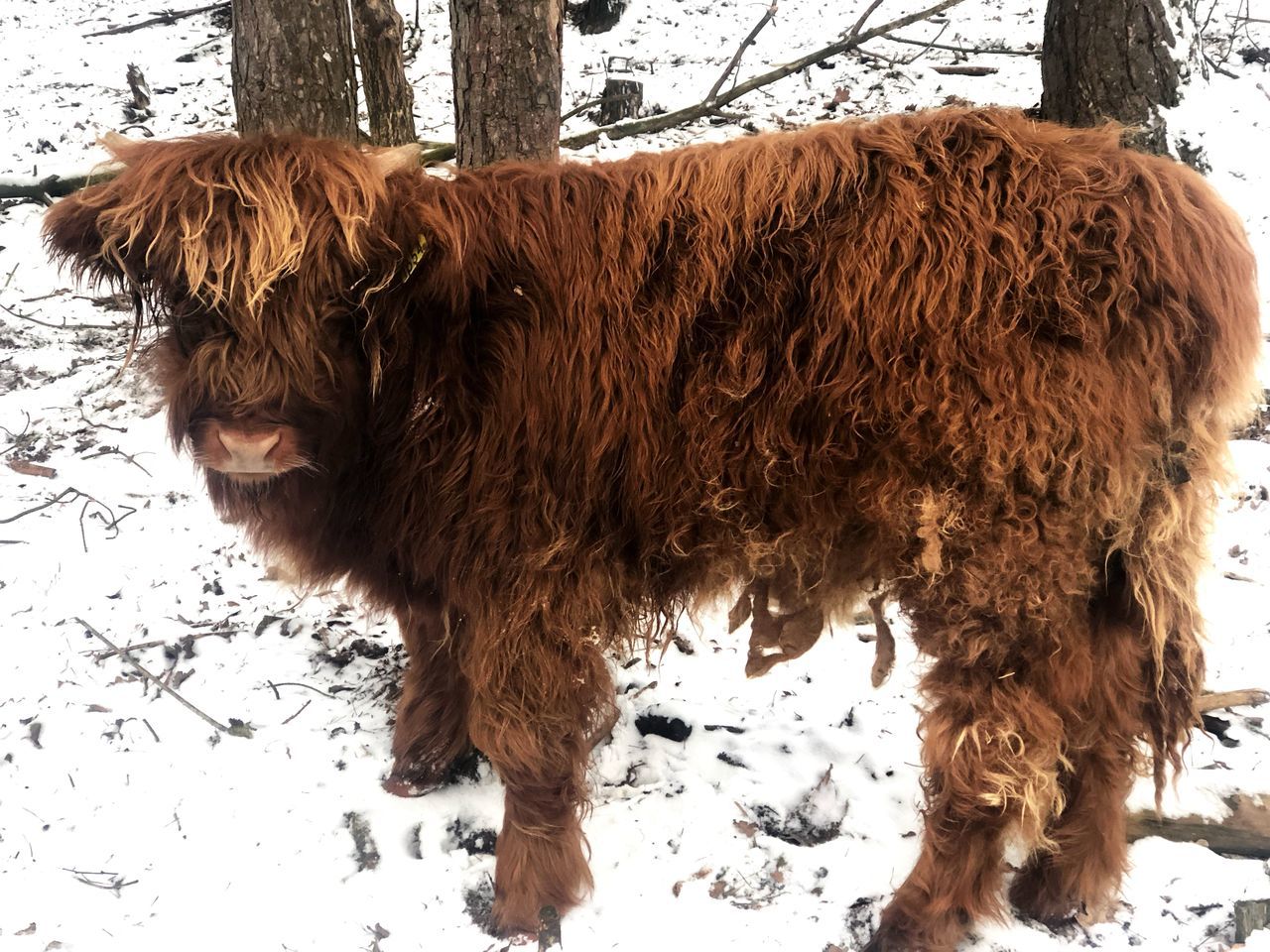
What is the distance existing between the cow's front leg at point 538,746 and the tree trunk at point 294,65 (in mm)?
2958

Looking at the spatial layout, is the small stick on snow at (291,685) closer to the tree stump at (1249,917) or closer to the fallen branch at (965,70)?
the tree stump at (1249,917)

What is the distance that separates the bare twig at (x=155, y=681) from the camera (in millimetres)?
3211

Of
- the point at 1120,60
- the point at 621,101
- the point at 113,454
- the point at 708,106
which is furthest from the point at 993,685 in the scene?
the point at 621,101

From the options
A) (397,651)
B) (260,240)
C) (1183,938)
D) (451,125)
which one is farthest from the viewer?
(451,125)

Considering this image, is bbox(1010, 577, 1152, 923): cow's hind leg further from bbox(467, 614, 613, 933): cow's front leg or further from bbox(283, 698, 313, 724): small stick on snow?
bbox(283, 698, 313, 724): small stick on snow

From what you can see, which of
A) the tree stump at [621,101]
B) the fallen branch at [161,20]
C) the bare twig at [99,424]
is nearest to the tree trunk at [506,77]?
the bare twig at [99,424]

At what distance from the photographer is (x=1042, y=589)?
2098 mm

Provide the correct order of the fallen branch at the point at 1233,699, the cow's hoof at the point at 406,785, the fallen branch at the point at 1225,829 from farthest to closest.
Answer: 1. the fallen branch at the point at 1233,699
2. the cow's hoof at the point at 406,785
3. the fallen branch at the point at 1225,829

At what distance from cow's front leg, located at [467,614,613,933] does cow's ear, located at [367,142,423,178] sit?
4.01 feet

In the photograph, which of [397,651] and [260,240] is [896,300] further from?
[397,651]

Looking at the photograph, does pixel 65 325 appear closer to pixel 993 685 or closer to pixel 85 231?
pixel 85 231

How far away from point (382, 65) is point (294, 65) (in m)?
1.35

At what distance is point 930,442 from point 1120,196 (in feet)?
2.28

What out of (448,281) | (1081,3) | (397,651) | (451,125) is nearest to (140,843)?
(397,651)
